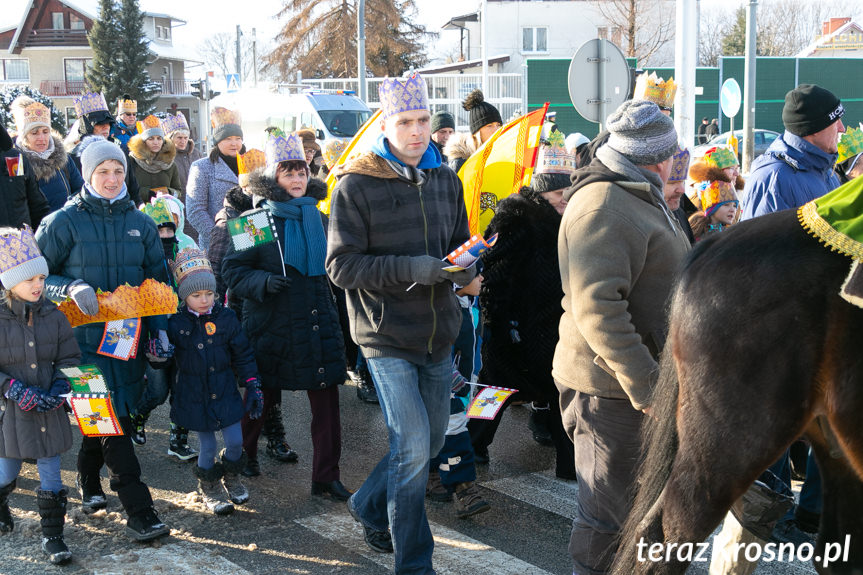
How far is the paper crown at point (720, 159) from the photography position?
6.73 m

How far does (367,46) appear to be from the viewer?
47.3 m

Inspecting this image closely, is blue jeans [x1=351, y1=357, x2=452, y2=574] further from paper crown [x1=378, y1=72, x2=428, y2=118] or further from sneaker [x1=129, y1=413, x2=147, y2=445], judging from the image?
sneaker [x1=129, y1=413, x2=147, y2=445]

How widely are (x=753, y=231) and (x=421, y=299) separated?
4.97 ft

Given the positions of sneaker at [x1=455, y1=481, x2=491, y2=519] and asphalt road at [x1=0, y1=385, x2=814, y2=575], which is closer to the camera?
asphalt road at [x1=0, y1=385, x2=814, y2=575]

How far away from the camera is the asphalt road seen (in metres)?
4.50

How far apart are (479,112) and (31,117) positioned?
3.97 m

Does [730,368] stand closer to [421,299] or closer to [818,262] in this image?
[818,262]

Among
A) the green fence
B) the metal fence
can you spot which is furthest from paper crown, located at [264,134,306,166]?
the green fence

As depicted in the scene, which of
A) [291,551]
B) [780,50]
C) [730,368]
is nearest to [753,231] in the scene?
[730,368]

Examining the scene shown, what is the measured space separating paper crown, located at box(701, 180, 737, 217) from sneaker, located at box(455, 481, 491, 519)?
2.77m

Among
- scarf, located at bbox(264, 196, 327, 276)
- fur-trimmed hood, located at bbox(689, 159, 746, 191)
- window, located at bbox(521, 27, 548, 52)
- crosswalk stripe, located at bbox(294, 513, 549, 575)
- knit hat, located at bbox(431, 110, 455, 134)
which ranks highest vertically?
window, located at bbox(521, 27, 548, 52)

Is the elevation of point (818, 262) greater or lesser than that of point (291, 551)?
greater

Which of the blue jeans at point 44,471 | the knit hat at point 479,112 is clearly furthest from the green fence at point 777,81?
the blue jeans at point 44,471

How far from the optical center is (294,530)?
16.3 ft
